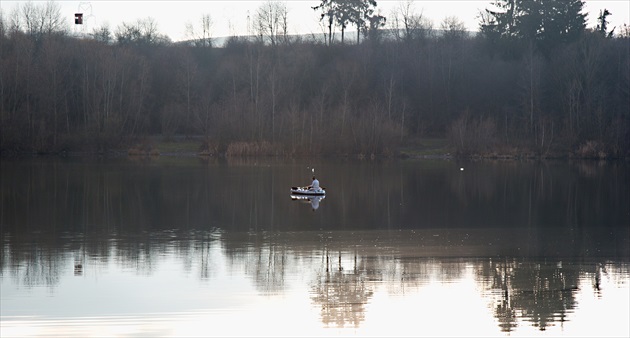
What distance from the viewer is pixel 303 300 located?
1511 centimetres

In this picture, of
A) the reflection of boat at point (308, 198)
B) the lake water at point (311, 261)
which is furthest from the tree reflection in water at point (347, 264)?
the reflection of boat at point (308, 198)

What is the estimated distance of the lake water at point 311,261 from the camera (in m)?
13.7

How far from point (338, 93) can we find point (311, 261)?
2375 inches

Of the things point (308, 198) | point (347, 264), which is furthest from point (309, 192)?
point (347, 264)

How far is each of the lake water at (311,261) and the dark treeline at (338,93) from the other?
3190 cm

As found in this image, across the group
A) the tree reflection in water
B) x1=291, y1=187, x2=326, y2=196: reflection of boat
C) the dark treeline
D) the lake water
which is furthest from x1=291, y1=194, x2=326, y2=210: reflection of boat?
the dark treeline

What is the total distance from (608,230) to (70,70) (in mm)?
57366

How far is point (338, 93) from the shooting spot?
7831 cm

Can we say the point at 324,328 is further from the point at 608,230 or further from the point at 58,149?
the point at 58,149

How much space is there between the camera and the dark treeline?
227ft

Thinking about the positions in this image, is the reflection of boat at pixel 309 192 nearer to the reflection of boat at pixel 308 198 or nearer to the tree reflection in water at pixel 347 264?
the reflection of boat at pixel 308 198

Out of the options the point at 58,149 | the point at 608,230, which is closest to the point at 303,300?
the point at 608,230

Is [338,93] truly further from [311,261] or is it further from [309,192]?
[311,261]

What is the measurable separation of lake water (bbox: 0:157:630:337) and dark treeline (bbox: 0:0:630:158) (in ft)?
105
